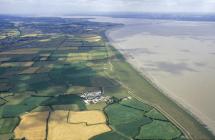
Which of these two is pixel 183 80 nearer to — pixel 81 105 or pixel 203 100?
pixel 203 100

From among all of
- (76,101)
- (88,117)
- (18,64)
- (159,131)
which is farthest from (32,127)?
(18,64)

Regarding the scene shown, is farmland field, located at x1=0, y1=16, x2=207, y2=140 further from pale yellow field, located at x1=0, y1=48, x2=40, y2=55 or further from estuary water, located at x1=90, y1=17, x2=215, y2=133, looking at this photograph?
pale yellow field, located at x1=0, y1=48, x2=40, y2=55

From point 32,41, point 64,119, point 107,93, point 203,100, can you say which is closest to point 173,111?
point 203,100

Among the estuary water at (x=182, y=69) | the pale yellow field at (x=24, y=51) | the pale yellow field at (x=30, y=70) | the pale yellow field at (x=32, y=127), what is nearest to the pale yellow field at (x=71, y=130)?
the pale yellow field at (x=32, y=127)

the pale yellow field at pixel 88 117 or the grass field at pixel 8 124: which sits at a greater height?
the pale yellow field at pixel 88 117

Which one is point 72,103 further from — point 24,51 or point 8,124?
point 24,51

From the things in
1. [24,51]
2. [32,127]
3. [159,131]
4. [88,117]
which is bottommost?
[24,51]

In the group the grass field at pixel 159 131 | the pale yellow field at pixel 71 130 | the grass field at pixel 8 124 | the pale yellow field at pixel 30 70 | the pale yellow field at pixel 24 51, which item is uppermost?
the grass field at pixel 159 131

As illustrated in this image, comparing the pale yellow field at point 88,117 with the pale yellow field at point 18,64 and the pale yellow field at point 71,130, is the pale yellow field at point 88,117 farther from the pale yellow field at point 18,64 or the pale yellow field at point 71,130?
the pale yellow field at point 18,64

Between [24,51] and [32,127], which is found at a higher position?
[32,127]
